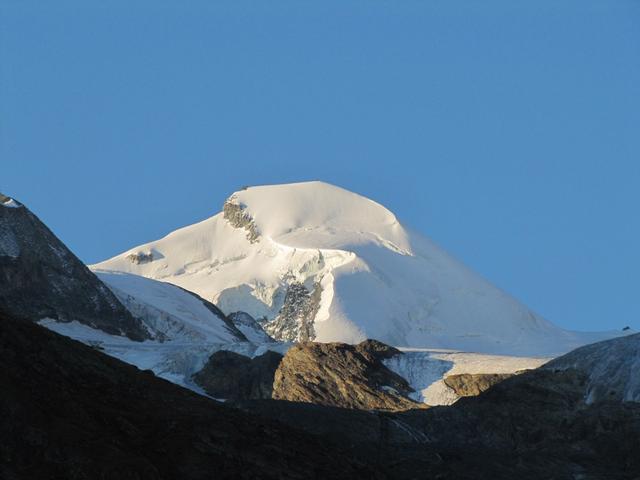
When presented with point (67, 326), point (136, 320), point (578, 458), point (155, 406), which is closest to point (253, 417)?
point (155, 406)

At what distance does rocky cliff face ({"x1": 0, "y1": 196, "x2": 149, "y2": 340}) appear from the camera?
155625 mm

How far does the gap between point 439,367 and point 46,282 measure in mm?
40741

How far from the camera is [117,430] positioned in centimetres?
6644

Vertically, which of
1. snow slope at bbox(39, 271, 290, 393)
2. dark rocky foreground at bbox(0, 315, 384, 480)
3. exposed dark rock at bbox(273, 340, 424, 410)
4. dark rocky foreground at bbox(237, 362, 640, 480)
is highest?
snow slope at bbox(39, 271, 290, 393)

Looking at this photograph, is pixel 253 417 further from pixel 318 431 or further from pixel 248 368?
pixel 248 368

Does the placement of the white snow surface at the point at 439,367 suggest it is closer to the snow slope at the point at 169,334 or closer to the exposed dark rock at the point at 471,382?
the exposed dark rock at the point at 471,382

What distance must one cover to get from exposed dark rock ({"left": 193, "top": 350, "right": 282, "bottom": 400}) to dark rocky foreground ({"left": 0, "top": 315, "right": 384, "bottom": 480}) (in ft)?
170

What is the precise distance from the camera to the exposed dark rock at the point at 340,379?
125812mm

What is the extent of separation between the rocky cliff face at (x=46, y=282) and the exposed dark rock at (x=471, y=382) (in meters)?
37.4

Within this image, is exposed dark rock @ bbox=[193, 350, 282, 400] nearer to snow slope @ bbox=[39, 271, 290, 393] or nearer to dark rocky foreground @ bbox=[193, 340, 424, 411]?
dark rocky foreground @ bbox=[193, 340, 424, 411]

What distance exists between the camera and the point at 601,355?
11900 centimetres

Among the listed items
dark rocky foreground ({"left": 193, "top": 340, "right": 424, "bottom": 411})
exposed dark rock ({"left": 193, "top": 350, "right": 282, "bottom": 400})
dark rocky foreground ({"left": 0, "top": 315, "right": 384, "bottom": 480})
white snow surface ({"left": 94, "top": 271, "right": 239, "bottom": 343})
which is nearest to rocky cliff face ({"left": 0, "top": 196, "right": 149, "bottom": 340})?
white snow surface ({"left": 94, "top": 271, "right": 239, "bottom": 343})

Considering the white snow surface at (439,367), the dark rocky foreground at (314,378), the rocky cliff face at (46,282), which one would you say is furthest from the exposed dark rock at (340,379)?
the rocky cliff face at (46,282)

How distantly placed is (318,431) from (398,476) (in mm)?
18464
